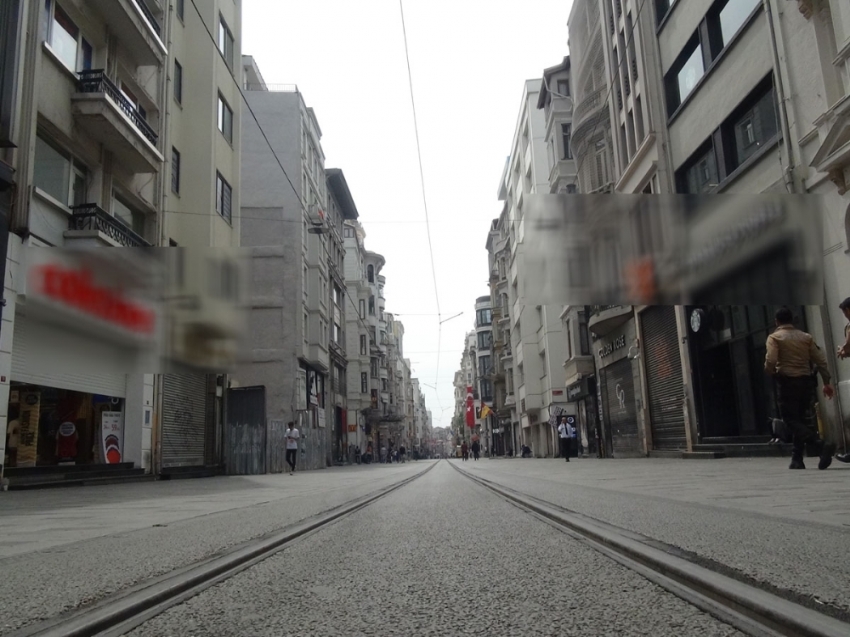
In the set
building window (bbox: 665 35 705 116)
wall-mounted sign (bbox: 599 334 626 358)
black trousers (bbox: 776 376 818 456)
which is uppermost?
building window (bbox: 665 35 705 116)

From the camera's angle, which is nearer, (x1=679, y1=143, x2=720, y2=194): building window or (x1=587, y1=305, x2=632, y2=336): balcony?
(x1=679, y1=143, x2=720, y2=194): building window

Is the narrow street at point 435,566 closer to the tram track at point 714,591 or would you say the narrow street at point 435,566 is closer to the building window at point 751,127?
the tram track at point 714,591

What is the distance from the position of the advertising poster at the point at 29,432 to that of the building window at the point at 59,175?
394 centimetres

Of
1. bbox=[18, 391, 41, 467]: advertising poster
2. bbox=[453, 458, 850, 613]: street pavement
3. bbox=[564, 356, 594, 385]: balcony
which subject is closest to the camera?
bbox=[453, 458, 850, 613]: street pavement

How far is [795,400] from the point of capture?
807 centimetres

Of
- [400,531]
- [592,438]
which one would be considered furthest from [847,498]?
[592,438]

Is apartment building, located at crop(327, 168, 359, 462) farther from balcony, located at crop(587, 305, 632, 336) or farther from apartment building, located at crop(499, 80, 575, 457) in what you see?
balcony, located at crop(587, 305, 632, 336)

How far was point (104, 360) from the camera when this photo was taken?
247 centimetres

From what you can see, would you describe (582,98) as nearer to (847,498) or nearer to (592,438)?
(592,438)

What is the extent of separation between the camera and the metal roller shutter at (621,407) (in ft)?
84.8

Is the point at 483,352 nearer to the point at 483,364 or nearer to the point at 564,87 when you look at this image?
the point at 483,364

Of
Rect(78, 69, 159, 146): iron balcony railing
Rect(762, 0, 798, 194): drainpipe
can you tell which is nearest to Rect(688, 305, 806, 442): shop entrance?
Rect(762, 0, 798, 194): drainpipe

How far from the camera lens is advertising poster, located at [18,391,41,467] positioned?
12938mm

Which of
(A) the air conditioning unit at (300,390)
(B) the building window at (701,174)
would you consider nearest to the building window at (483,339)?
(A) the air conditioning unit at (300,390)
